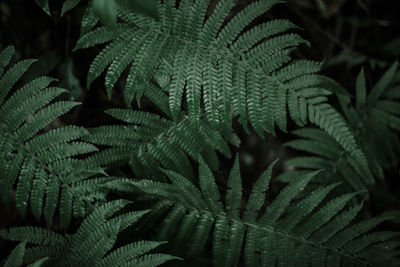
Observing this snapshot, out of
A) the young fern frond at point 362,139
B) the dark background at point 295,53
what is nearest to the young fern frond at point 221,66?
the dark background at point 295,53

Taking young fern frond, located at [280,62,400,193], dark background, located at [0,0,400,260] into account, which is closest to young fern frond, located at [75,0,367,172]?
dark background, located at [0,0,400,260]

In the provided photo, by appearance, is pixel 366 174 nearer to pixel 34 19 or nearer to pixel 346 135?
pixel 346 135

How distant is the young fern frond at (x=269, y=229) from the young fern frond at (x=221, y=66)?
0.32 m

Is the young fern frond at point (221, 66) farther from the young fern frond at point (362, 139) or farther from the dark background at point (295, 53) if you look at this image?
the young fern frond at point (362, 139)

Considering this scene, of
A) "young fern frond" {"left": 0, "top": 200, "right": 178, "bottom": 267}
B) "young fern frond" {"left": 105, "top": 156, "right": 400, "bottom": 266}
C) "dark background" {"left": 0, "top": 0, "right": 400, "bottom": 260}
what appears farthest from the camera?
"dark background" {"left": 0, "top": 0, "right": 400, "bottom": 260}

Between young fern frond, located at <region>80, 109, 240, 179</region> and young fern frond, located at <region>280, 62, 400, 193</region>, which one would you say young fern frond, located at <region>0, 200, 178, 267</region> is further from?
young fern frond, located at <region>280, 62, 400, 193</region>

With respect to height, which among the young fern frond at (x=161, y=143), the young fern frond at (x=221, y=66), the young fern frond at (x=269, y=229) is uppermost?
the young fern frond at (x=221, y=66)

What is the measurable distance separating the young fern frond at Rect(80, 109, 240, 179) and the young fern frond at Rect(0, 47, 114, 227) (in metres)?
0.27

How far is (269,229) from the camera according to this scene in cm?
206

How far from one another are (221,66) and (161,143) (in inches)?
25.1

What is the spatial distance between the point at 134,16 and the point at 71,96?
2.54 ft

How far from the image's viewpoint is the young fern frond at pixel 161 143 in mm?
2293

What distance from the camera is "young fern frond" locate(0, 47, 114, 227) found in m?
2.01

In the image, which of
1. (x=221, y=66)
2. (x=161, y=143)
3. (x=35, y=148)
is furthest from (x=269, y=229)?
(x=35, y=148)
